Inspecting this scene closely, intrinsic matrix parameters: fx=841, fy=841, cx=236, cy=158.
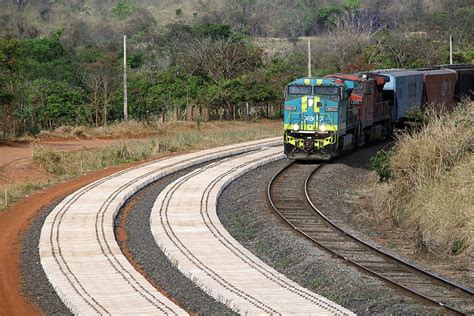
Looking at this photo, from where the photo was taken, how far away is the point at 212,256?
16.3 meters

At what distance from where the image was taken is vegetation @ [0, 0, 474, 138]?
171 feet

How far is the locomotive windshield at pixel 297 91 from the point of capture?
1227 inches

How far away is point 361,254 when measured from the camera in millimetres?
17141

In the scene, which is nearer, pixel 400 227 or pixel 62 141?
pixel 400 227

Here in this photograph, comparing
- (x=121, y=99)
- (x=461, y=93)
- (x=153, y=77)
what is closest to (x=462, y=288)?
(x=461, y=93)

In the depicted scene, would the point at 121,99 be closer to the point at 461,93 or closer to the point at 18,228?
the point at 461,93

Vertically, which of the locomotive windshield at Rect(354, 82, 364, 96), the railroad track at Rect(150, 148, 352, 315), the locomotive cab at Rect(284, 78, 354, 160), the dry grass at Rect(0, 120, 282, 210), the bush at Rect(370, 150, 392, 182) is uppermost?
the locomotive windshield at Rect(354, 82, 364, 96)

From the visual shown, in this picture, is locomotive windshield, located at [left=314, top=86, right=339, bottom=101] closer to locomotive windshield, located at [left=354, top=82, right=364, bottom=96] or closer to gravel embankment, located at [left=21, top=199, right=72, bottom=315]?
locomotive windshield, located at [left=354, top=82, right=364, bottom=96]

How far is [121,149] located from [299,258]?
20.7 meters

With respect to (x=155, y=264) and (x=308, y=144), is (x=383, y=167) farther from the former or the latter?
(x=155, y=264)

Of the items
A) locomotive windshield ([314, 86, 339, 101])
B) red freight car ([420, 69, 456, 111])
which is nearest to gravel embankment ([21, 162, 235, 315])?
locomotive windshield ([314, 86, 339, 101])

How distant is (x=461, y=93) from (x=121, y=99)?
21.7 metres

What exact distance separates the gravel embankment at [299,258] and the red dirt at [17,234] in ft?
15.8

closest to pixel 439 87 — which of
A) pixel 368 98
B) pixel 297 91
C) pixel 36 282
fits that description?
pixel 368 98
